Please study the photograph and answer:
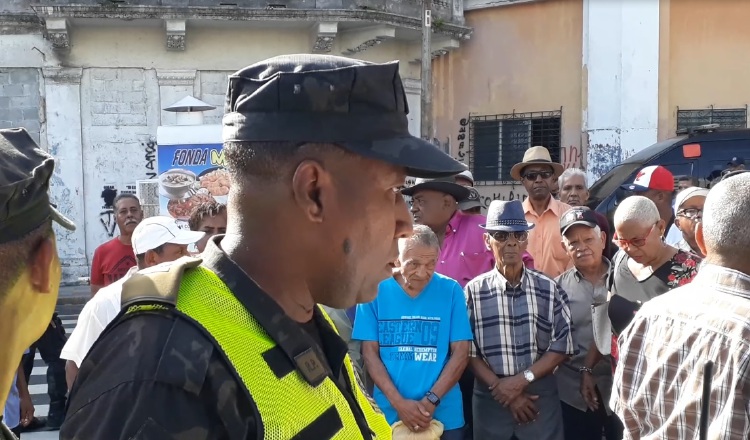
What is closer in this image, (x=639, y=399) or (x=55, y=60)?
(x=639, y=399)

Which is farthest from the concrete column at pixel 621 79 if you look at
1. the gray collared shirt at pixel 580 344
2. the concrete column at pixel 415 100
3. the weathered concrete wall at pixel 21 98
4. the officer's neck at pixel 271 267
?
the officer's neck at pixel 271 267

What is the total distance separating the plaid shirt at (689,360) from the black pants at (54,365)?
208 inches

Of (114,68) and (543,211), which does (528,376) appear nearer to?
(543,211)

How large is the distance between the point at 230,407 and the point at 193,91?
14509 mm

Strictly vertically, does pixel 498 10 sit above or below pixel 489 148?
above

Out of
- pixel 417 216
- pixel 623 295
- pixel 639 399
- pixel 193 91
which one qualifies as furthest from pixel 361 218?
pixel 193 91

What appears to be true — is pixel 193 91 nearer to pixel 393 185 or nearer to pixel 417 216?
pixel 417 216

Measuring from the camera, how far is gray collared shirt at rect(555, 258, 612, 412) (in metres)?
5.07

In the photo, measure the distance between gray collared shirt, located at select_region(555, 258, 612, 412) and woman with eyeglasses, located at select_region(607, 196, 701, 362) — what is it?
0.45m

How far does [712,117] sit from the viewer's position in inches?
593

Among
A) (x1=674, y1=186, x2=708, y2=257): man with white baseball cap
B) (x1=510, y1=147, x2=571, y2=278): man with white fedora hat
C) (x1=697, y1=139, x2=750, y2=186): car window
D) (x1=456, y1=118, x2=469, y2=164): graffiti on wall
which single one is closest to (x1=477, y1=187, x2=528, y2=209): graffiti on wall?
(x1=456, y1=118, x2=469, y2=164): graffiti on wall

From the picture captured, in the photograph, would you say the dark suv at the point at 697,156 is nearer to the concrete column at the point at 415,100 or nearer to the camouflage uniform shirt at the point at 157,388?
the concrete column at the point at 415,100

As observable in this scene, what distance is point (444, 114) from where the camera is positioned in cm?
1702

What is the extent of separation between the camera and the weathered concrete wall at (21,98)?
48.4 feet
